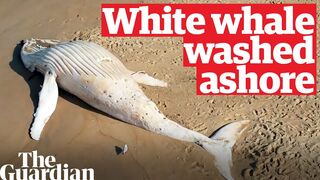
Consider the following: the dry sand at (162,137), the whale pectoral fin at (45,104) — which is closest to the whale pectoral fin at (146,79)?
the dry sand at (162,137)

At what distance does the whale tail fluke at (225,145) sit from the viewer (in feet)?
17.3

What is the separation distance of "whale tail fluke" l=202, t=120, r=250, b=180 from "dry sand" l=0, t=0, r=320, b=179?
7cm

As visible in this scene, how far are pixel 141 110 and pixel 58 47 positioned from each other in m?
1.49

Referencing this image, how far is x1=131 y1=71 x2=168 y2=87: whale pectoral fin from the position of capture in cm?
642

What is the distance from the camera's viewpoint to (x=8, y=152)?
553 cm

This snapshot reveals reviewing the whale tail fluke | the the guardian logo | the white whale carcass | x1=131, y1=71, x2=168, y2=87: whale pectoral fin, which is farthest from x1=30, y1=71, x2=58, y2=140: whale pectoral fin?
the whale tail fluke

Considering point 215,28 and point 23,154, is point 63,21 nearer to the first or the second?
point 215,28

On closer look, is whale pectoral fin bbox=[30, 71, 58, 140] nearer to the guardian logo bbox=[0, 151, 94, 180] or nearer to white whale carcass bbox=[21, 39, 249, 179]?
white whale carcass bbox=[21, 39, 249, 179]

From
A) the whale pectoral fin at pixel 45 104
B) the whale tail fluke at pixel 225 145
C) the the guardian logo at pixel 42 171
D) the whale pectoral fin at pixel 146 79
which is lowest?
the the guardian logo at pixel 42 171

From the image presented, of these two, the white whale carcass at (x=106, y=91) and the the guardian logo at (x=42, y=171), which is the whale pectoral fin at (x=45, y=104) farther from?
the the guardian logo at (x=42, y=171)

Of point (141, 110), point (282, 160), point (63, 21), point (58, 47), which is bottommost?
point (282, 160)

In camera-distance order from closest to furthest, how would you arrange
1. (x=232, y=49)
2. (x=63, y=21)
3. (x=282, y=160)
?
(x=282, y=160), (x=232, y=49), (x=63, y=21)

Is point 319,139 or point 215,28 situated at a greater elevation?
point 215,28

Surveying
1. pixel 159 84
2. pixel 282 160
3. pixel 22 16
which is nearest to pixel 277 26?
pixel 159 84
